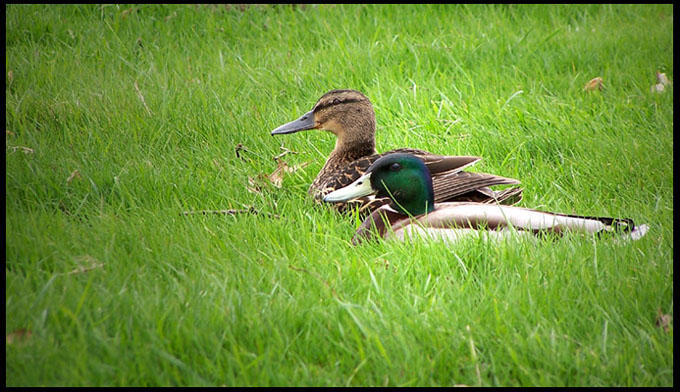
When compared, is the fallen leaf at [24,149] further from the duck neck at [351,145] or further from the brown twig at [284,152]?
the duck neck at [351,145]

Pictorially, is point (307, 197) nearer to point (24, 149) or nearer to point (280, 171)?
point (280, 171)

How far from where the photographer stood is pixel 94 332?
2.51m

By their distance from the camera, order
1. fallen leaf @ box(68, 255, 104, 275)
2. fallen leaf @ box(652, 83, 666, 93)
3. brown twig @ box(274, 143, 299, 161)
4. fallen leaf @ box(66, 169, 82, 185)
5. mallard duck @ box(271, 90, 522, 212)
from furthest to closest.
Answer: fallen leaf @ box(652, 83, 666, 93)
brown twig @ box(274, 143, 299, 161)
fallen leaf @ box(66, 169, 82, 185)
mallard duck @ box(271, 90, 522, 212)
fallen leaf @ box(68, 255, 104, 275)

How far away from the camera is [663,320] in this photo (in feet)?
9.01

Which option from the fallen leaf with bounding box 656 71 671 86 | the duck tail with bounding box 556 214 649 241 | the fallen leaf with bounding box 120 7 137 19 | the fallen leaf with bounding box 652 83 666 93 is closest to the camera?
the duck tail with bounding box 556 214 649 241

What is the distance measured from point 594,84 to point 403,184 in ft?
8.90

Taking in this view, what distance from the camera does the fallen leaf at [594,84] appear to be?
5551 millimetres

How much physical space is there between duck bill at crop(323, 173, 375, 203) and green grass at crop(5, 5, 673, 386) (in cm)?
18

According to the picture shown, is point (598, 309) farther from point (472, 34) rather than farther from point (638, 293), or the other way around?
point (472, 34)

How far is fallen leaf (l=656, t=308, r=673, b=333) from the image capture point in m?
2.72

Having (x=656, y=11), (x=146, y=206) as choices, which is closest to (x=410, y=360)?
(x=146, y=206)

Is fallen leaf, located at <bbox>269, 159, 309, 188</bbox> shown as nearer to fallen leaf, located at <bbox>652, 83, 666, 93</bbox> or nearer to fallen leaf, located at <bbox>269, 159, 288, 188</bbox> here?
fallen leaf, located at <bbox>269, 159, 288, 188</bbox>

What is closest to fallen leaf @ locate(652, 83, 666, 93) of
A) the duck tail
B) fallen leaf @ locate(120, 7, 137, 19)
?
the duck tail

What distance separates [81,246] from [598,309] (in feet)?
7.38
